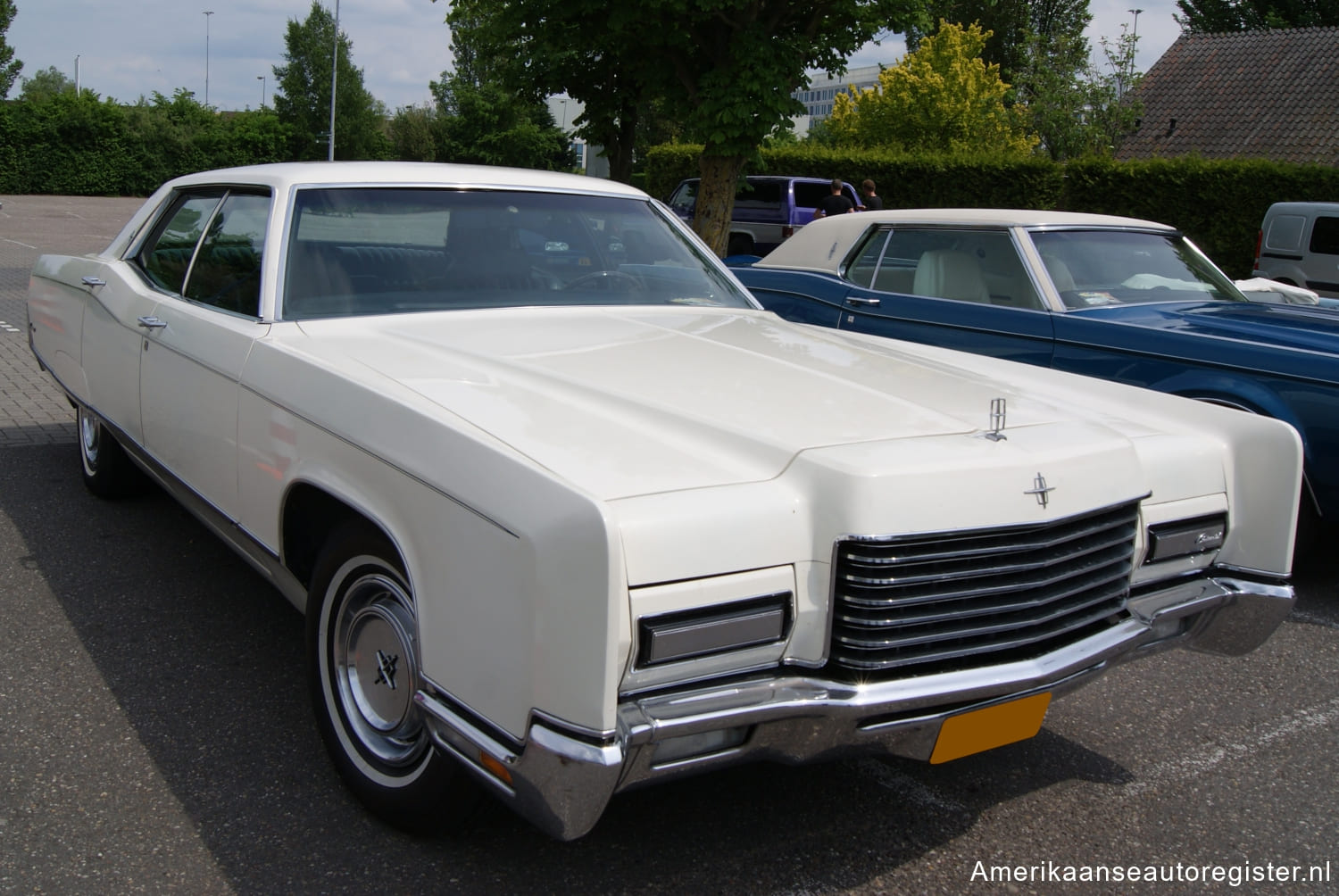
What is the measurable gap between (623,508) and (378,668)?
944 mm

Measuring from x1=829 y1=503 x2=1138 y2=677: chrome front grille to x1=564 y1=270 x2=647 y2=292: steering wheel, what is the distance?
189 centimetres

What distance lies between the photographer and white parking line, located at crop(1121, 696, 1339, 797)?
2.98m

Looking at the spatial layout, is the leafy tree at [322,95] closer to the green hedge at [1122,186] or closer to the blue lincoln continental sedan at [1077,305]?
the green hedge at [1122,186]

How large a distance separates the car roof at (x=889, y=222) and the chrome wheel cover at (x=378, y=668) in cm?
460

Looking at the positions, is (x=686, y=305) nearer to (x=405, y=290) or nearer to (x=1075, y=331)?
(x=405, y=290)

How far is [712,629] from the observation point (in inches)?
78.3

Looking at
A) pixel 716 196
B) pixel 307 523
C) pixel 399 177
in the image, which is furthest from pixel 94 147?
pixel 307 523

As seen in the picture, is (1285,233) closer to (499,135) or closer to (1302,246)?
(1302,246)

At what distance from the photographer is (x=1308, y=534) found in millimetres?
4805

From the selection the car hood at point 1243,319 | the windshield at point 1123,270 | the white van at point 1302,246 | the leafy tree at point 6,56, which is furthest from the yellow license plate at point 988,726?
the leafy tree at point 6,56

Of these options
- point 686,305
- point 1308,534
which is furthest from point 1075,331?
point 686,305

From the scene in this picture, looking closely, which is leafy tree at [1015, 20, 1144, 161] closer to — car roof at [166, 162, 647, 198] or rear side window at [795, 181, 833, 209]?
rear side window at [795, 181, 833, 209]

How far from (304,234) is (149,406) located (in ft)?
3.02

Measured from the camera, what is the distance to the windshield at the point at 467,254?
3.34 m
